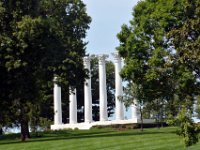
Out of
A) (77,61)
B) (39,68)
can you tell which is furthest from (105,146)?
(77,61)

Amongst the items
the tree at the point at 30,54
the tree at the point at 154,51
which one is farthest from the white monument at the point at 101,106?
the tree at the point at 154,51

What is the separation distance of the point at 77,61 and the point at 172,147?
26.2 meters

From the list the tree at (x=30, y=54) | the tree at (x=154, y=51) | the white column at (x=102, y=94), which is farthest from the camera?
the white column at (x=102, y=94)

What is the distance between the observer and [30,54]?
4772cm

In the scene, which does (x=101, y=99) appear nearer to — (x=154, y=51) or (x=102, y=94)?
(x=102, y=94)

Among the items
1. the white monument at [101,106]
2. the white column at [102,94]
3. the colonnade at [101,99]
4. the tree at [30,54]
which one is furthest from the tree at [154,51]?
the white column at [102,94]

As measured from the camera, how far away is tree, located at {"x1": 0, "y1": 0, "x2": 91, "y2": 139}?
46406 millimetres

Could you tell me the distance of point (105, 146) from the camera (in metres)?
33.0

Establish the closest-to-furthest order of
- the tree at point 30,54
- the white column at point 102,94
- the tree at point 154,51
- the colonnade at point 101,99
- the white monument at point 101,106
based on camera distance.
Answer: the tree at point 154,51 → the tree at point 30,54 → the white monument at point 101,106 → the colonnade at point 101,99 → the white column at point 102,94

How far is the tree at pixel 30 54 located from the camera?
152 ft

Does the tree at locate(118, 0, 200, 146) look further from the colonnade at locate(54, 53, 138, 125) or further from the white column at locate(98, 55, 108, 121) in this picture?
the white column at locate(98, 55, 108, 121)

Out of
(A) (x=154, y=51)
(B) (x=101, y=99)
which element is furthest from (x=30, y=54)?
(B) (x=101, y=99)

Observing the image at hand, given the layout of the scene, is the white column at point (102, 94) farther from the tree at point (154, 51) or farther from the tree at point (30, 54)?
the tree at point (154, 51)

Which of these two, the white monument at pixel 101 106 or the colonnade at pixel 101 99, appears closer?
the white monument at pixel 101 106
